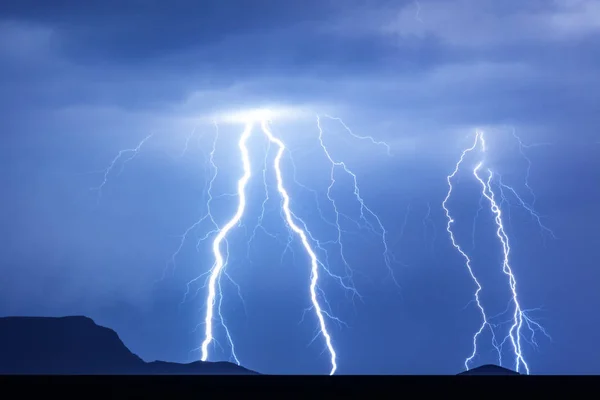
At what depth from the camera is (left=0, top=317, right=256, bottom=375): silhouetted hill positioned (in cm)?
1473

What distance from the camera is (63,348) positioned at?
15.3 m

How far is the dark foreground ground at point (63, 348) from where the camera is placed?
14727 millimetres

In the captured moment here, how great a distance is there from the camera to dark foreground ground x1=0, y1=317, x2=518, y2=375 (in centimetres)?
1473

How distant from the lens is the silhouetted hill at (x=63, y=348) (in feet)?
48.3

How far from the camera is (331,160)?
1157 centimetres

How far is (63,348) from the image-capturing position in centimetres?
1527
